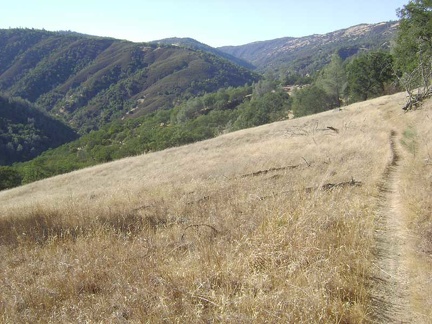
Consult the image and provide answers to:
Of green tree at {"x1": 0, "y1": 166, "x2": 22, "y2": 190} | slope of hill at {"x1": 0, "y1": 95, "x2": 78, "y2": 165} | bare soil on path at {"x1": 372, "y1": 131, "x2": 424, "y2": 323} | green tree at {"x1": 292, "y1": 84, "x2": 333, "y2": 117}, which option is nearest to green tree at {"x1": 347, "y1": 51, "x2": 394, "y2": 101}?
green tree at {"x1": 292, "y1": 84, "x2": 333, "y2": 117}

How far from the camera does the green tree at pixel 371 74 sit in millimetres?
49562

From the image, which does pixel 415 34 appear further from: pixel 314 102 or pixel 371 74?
pixel 314 102

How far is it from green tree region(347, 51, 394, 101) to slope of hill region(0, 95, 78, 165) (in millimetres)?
139617

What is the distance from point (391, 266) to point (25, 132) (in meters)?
183

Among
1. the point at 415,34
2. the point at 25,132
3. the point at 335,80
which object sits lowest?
the point at 335,80

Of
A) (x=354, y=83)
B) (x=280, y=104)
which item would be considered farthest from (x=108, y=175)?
(x=280, y=104)

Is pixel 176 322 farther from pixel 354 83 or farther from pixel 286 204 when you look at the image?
pixel 354 83

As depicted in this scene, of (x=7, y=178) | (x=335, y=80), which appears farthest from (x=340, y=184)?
(x=7, y=178)

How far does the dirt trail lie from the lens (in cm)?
361

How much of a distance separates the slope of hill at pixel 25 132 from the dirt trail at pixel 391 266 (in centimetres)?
16059

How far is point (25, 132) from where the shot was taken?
162 m

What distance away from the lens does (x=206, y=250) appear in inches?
185

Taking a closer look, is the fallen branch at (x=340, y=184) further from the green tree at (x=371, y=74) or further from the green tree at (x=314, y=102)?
the green tree at (x=314, y=102)

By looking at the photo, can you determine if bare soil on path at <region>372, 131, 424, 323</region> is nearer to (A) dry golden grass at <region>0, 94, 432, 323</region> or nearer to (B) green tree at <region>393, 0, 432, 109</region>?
(A) dry golden grass at <region>0, 94, 432, 323</region>
